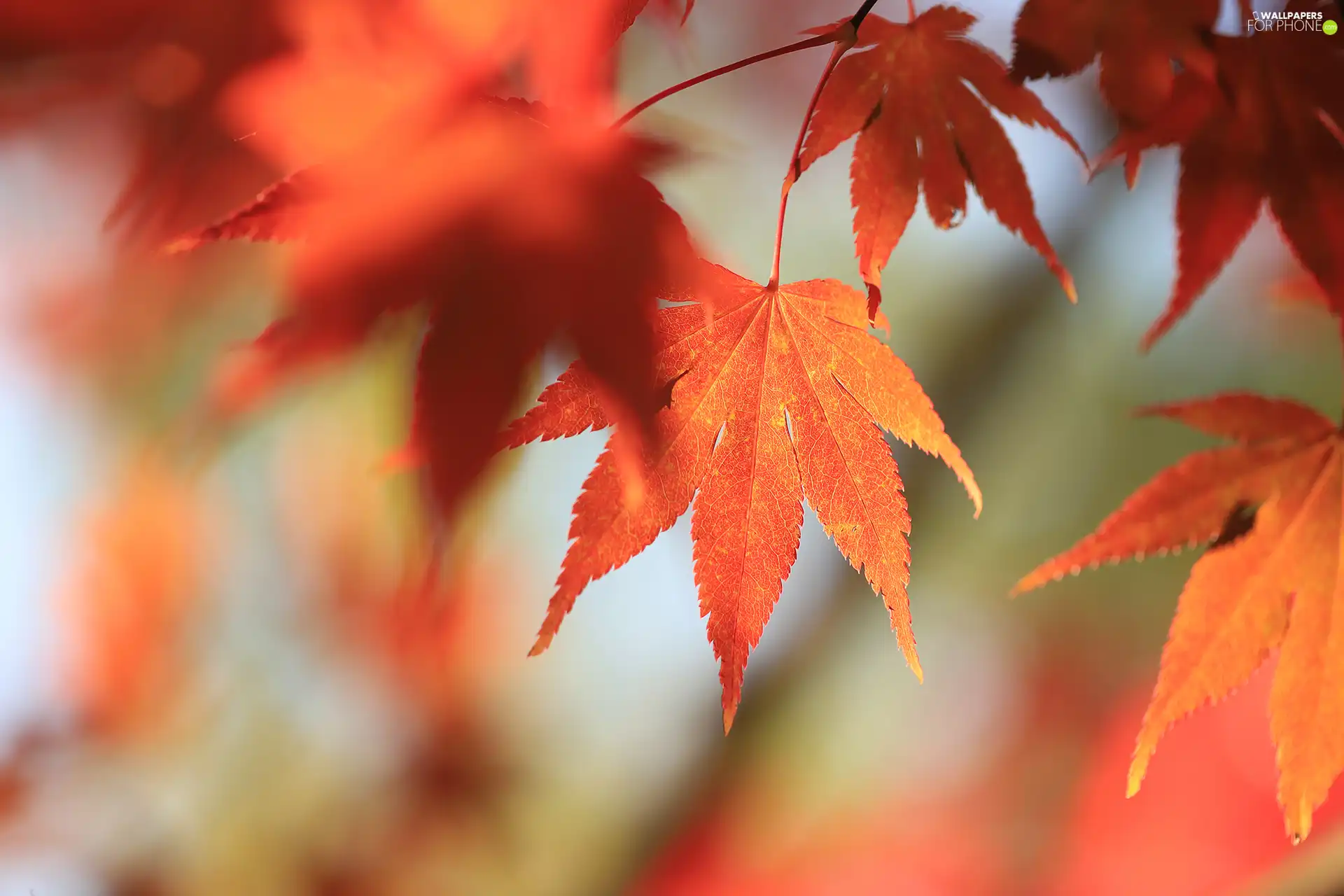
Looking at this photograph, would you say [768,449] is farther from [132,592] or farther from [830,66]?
[132,592]

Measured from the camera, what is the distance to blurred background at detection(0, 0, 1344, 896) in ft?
2.84

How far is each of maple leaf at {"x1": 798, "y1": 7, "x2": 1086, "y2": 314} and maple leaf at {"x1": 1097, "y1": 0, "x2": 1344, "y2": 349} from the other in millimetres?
72

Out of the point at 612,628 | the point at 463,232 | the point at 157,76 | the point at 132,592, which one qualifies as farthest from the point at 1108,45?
the point at 132,592

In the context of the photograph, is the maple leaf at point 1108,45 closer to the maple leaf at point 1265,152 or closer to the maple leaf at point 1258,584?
the maple leaf at point 1265,152

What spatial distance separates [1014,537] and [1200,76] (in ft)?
2.91

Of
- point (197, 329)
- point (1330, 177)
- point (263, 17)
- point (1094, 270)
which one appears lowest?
point (1094, 270)

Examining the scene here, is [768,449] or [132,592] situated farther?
[132,592]

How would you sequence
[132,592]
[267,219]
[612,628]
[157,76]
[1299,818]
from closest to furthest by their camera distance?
[267,219], [1299,818], [157,76], [132,592], [612,628]

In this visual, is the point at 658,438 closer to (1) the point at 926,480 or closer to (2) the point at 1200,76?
(2) the point at 1200,76

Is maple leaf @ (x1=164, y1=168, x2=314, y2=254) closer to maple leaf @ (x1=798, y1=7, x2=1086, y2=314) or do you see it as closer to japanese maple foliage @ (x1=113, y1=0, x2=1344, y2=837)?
japanese maple foliage @ (x1=113, y1=0, x2=1344, y2=837)

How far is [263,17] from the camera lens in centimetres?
49

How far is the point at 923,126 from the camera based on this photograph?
1.34ft

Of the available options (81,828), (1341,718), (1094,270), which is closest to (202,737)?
(81,828)

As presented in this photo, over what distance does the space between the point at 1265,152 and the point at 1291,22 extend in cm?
8
